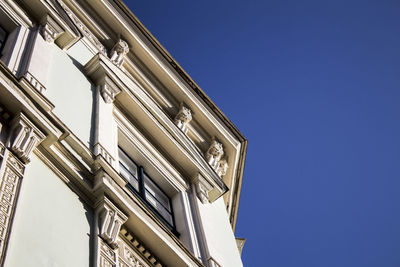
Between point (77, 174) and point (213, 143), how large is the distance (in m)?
9.72

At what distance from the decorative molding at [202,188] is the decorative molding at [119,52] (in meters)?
3.93

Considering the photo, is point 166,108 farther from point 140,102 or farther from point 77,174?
point 77,174

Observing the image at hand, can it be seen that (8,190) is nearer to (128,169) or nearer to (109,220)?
(109,220)

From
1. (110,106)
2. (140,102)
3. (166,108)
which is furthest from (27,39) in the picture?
(166,108)

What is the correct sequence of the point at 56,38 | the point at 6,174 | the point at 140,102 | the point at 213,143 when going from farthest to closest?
1. the point at 213,143
2. the point at 140,102
3. the point at 56,38
4. the point at 6,174

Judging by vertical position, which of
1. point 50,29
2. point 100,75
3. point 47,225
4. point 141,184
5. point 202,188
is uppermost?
point 50,29

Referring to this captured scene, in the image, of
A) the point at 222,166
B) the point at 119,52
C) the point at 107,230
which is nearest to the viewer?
the point at 107,230

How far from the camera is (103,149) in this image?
11.6m

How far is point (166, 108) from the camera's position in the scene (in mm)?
18609

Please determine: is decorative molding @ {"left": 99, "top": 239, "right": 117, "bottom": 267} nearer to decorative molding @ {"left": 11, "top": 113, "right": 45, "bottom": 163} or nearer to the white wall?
decorative molding @ {"left": 11, "top": 113, "right": 45, "bottom": 163}

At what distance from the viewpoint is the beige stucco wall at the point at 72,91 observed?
37.8 ft

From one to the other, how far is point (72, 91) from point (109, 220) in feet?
13.0

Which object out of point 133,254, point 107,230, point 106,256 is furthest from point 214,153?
point 106,256

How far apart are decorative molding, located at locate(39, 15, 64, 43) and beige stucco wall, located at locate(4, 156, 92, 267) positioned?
455 cm
